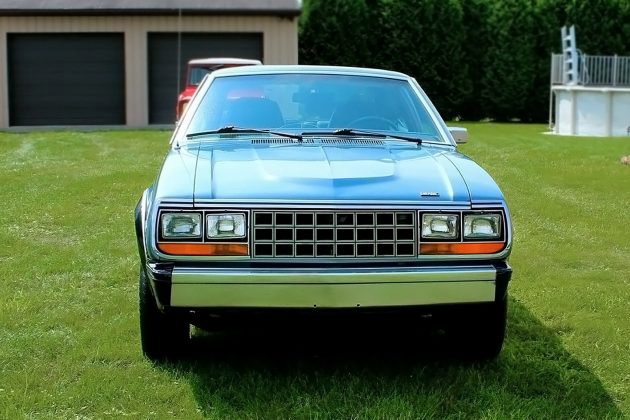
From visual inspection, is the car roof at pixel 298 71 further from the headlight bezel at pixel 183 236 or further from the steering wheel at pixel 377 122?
the headlight bezel at pixel 183 236

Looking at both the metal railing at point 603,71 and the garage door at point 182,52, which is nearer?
the metal railing at point 603,71

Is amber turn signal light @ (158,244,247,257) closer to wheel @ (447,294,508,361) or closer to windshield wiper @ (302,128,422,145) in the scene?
wheel @ (447,294,508,361)

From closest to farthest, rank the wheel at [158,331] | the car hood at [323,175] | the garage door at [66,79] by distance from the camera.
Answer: the car hood at [323,175] → the wheel at [158,331] → the garage door at [66,79]

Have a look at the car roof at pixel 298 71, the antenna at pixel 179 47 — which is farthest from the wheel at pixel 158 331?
the antenna at pixel 179 47

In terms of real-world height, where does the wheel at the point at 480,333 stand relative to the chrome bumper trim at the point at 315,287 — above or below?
below

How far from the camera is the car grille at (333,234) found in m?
3.85

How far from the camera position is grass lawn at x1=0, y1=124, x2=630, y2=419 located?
3.97m

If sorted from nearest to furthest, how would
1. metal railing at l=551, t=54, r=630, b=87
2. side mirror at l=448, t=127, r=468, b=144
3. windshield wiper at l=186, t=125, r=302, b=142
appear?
windshield wiper at l=186, t=125, r=302, b=142 → side mirror at l=448, t=127, r=468, b=144 → metal railing at l=551, t=54, r=630, b=87

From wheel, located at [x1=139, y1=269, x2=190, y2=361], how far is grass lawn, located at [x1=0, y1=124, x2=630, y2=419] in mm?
91

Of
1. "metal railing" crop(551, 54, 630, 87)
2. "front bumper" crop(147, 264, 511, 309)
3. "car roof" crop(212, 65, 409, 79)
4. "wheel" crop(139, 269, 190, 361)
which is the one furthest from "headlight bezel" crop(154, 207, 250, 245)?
"metal railing" crop(551, 54, 630, 87)

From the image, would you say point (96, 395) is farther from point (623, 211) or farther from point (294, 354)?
point (623, 211)

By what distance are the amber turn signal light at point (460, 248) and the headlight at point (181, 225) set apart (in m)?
0.94

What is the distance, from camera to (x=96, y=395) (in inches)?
160

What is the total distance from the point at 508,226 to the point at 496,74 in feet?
78.2
